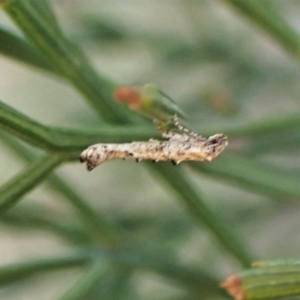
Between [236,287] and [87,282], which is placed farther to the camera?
[87,282]

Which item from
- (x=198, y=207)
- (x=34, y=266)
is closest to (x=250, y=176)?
(x=198, y=207)

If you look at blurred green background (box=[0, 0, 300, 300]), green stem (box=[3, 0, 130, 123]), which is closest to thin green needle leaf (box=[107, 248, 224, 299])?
blurred green background (box=[0, 0, 300, 300])

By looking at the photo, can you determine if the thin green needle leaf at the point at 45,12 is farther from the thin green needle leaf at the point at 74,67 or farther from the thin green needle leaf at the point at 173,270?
the thin green needle leaf at the point at 173,270

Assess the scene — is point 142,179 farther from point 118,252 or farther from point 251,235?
point 118,252

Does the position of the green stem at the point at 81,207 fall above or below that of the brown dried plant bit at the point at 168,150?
above

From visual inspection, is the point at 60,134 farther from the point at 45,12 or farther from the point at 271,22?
the point at 271,22

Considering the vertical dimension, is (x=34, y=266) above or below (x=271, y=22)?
below

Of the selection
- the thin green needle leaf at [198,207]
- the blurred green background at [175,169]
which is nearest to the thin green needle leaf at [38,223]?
the blurred green background at [175,169]
